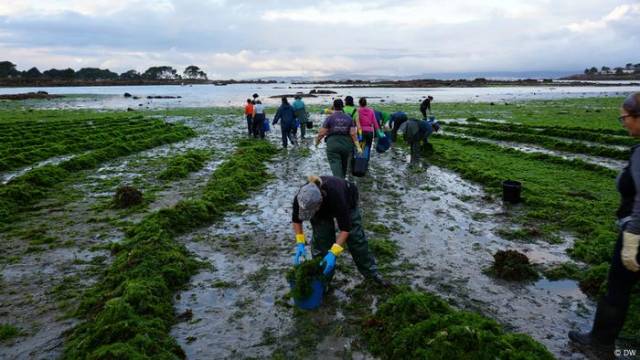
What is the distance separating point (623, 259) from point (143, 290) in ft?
17.6

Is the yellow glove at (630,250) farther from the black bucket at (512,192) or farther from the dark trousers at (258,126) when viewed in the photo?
the dark trousers at (258,126)

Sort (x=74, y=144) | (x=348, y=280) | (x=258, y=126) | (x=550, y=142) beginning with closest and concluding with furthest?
(x=348, y=280) < (x=550, y=142) < (x=74, y=144) < (x=258, y=126)

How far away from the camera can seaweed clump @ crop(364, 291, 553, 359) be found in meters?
4.27

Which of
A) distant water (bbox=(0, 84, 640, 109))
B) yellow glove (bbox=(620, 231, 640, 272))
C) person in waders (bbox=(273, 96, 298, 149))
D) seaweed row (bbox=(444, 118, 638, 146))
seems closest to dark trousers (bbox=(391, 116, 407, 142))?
person in waders (bbox=(273, 96, 298, 149))

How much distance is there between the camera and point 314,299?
18.4ft

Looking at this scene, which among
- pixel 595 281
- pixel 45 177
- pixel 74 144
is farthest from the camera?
pixel 74 144

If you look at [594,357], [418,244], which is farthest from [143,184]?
[594,357]

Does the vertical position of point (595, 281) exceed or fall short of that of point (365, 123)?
it falls short

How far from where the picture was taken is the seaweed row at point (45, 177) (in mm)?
10703

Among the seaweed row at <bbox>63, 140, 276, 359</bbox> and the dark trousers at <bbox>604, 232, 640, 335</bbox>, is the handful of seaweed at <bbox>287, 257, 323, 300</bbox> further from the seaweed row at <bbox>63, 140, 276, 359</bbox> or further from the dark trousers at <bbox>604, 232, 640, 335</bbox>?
the dark trousers at <bbox>604, 232, 640, 335</bbox>

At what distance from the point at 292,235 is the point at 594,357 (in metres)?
5.30

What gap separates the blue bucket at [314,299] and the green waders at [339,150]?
15.9 ft

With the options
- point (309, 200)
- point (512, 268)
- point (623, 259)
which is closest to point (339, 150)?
point (512, 268)

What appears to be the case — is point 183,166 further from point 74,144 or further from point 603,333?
point 603,333
